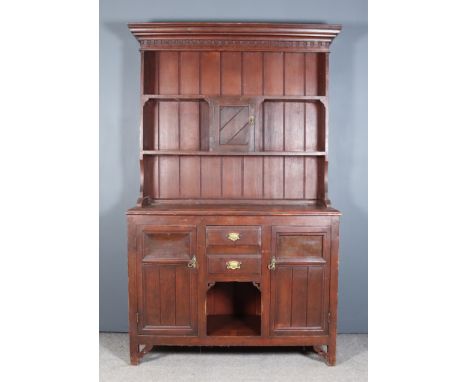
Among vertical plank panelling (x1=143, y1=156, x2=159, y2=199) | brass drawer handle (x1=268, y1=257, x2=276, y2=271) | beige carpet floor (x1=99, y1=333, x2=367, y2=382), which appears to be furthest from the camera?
Result: vertical plank panelling (x1=143, y1=156, x2=159, y2=199)

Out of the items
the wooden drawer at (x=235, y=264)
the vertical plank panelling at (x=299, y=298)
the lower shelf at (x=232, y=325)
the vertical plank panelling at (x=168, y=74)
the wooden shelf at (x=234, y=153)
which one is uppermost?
the vertical plank panelling at (x=168, y=74)

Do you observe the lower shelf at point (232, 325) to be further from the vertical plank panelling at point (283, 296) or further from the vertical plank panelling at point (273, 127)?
the vertical plank panelling at point (273, 127)

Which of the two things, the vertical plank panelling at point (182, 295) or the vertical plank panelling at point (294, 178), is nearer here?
the vertical plank panelling at point (182, 295)

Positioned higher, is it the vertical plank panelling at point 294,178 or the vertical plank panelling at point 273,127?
the vertical plank panelling at point 273,127

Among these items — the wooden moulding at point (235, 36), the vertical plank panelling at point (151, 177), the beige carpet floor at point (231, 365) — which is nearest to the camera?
the beige carpet floor at point (231, 365)

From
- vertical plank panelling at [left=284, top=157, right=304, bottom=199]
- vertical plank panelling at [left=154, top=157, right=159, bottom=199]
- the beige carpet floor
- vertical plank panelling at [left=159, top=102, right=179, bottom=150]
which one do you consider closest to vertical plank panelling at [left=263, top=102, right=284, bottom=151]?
vertical plank panelling at [left=284, top=157, right=304, bottom=199]

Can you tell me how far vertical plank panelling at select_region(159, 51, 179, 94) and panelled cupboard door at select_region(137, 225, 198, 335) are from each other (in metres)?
1.02

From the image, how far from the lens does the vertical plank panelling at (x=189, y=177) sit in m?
3.16

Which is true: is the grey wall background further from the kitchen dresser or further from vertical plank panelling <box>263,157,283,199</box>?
vertical plank panelling <box>263,157,283,199</box>

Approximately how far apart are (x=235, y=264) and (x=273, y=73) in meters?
1.36

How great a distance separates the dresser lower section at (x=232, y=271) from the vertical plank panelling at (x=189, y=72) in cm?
95

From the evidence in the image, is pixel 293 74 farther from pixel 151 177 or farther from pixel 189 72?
pixel 151 177

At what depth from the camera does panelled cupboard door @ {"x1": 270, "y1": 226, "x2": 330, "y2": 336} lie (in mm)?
2709

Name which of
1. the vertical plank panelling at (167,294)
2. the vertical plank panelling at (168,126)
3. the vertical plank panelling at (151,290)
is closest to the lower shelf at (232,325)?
the vertical plank panelling at (167,294)
